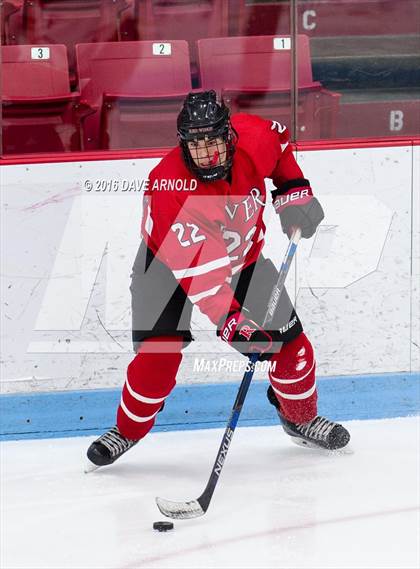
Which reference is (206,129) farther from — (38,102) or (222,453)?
(38,102)

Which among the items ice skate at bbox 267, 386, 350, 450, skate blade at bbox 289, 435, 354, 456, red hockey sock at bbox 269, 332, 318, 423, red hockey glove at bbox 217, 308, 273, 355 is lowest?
skate blade at bbox 289, 435, 354, 456

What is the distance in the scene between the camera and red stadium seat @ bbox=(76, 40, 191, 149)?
3.33 meters

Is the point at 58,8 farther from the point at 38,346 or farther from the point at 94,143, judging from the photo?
the point at 38,346

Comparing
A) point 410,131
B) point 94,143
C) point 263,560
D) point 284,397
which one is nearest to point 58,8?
point 94,143

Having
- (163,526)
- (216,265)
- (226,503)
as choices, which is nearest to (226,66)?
(216,265)

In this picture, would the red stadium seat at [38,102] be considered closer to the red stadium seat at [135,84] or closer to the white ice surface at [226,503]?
the red stadium seat at [135,84]

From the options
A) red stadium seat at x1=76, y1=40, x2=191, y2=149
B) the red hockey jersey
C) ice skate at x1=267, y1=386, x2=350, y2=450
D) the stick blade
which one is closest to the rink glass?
red stadium seat at x1=76, y1=40, x2=191, y2=149

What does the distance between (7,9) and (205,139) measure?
3.11ft

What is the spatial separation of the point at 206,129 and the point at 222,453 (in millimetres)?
779

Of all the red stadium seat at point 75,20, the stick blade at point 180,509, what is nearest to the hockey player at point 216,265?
the stick blade at point 180,509

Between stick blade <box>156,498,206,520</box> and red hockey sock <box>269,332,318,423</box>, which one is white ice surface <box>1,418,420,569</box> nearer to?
stick blade <box>156,498,206,520</box>

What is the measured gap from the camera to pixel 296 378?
114 inches

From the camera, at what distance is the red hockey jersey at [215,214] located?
2.62 metres

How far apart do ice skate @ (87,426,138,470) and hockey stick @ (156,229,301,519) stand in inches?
14.5
